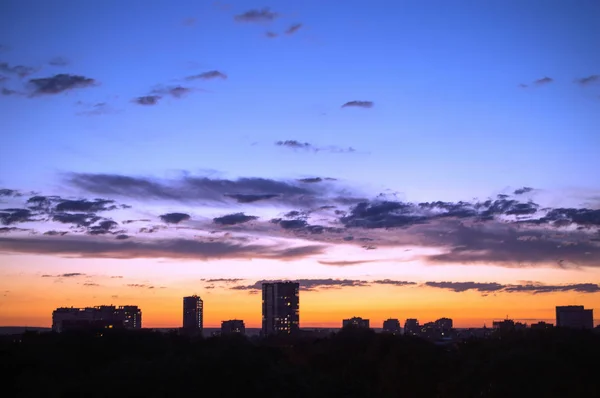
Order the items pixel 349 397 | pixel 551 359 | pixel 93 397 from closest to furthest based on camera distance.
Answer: pixel 93 397 → pixel 349 397 → pixel 551 359

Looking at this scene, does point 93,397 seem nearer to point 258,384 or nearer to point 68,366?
point 258,384

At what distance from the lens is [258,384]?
1625 inches

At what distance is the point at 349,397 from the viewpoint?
47.8 meters

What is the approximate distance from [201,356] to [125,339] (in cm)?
3755

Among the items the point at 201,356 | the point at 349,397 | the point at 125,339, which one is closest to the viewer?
the point at 201,356

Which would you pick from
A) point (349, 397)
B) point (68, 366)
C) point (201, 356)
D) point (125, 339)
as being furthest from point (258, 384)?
point (125, 339)

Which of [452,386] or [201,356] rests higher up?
[201,356]

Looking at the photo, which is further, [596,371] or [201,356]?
[596,371]

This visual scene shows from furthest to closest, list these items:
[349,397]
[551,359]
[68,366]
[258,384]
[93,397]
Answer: [68,366], [551,359], [349,397], [258,384], [93,397]

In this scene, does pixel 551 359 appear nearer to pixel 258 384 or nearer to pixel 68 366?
pixel 258 384

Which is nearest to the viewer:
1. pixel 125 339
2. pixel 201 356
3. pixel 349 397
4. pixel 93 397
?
pixel 93 397

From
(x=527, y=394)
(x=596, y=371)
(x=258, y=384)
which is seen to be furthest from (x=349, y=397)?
(x=596, y=371)

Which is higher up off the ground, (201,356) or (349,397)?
(201,356)

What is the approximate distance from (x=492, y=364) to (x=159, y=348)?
123 ft
